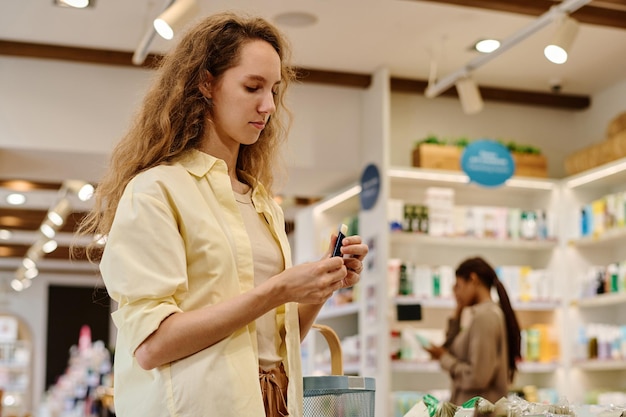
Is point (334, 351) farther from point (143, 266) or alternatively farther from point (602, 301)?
point (602, 301)

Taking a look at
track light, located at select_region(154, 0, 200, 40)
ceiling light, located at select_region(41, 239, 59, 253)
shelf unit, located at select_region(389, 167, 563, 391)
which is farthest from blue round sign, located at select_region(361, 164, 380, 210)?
ceiling light, located at select_region(41, 239, 59, 253)

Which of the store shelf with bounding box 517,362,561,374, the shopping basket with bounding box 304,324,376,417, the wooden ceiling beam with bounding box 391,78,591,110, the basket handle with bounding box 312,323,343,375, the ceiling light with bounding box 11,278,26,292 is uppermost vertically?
the wooden ceiling beam with bounding box 391,78,591,110

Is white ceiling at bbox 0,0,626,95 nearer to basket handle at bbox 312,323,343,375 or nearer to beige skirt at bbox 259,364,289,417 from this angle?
basket handle at bbox 312,323,343,375

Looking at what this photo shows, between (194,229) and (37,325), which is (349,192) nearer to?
(194,229)

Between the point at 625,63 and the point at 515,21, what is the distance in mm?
1314

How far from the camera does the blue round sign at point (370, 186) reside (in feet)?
22.1

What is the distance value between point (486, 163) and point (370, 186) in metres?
0.89

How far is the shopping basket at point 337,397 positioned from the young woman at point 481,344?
3244 mm

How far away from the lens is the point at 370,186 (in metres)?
6.85

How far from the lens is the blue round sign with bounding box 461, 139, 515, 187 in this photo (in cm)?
655

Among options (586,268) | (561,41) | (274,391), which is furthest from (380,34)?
(274,391)

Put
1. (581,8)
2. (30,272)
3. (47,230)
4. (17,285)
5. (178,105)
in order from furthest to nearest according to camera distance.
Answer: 1. (17,285)
2. (30,272)
3. (47,230)
4. (581,8)
5. (178,105)

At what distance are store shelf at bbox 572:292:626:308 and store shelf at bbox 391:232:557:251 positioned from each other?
50 cm

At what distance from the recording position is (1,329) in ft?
64.8
